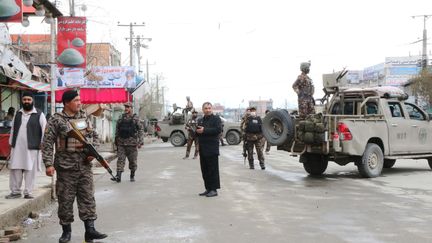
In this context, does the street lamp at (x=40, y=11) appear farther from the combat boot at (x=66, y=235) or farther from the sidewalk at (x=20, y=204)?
the combat boot at (x=66, y=235)

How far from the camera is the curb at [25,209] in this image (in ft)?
23.4

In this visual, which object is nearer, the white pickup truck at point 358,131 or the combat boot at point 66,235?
the combat boot at point 66,235

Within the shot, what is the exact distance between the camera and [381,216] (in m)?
7.70

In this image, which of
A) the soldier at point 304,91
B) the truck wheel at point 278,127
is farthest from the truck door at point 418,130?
the truck wheel at point 278,127

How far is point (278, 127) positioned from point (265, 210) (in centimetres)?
497

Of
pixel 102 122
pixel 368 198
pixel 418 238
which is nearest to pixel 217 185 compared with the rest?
pixel 368 198

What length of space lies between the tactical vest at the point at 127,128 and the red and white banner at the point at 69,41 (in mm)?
1909

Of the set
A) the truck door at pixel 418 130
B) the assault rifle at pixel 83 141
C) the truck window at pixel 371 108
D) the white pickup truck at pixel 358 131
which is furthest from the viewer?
the truck door at pixel 418 130

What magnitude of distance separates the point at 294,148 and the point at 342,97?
1.87 m

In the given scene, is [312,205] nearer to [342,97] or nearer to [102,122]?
[342,97]

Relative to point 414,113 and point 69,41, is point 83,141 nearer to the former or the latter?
point 69,41

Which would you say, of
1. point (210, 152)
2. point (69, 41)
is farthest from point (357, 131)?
point (69, 41)

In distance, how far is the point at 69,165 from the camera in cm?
605

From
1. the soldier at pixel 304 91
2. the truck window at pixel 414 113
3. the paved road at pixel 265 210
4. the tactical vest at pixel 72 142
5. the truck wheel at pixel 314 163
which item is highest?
the soldier at pixel 304 91
